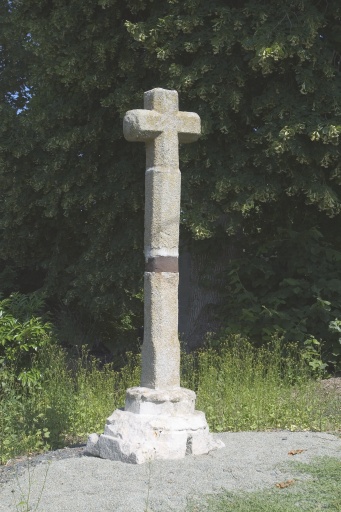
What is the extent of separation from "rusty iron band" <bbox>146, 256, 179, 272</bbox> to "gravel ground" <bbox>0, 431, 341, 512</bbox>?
157 centimetres

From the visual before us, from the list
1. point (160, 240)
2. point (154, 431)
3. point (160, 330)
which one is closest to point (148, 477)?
point (154, 431)

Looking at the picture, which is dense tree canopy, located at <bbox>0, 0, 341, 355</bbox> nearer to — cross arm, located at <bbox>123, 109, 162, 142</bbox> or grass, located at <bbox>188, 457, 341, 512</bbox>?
cross arm, located at <bbox>123, 109, 162, 142</bbox>

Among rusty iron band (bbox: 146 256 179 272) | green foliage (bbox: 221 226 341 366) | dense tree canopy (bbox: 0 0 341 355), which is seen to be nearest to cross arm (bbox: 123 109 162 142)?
rusty iron band (bbox: 146 256 179 272)

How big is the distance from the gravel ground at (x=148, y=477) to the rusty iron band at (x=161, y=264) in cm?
157

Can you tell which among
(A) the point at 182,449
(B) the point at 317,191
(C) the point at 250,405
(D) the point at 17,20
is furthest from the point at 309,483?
(D) the point at 17,20

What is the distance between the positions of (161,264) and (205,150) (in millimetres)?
3934

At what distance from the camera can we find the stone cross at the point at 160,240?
6203 millimetres

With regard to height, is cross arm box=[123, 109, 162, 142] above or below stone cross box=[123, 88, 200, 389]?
above

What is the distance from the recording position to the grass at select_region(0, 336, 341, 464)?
7.32 metres

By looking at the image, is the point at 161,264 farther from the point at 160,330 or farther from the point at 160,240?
the point at 160,330

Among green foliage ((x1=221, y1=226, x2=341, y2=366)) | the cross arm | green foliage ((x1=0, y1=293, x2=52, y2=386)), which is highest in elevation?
the cross arm

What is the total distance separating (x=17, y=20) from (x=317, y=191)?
5578mm

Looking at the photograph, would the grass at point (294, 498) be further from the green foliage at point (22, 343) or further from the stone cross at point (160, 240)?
the green foliage at point (22, 343)

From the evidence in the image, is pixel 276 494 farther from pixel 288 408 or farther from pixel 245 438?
pixel 288 408
